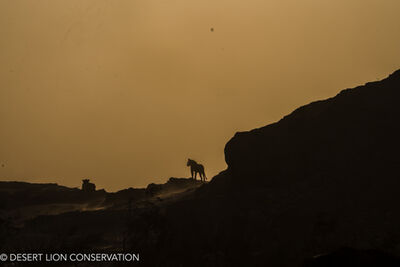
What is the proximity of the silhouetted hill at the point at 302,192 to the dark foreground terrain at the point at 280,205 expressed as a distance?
0.49 feet

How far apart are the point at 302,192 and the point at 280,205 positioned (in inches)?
163

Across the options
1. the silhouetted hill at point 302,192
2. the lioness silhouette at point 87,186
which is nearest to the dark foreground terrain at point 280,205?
the silhouetted hill at point 302,192

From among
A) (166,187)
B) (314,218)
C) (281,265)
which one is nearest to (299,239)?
(314,218)

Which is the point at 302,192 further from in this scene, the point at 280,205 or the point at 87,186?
the point at 87,186

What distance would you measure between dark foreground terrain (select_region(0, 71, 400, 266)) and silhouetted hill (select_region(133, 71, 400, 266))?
15cm

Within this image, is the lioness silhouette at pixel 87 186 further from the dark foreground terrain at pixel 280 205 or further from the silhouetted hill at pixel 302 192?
the silhouetted hill at pixel 302 192

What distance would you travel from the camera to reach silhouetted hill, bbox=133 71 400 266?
6631 centimetres

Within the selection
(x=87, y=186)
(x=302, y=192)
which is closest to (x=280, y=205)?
(x=302, y=192)

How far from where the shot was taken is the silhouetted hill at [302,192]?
66.3 meters

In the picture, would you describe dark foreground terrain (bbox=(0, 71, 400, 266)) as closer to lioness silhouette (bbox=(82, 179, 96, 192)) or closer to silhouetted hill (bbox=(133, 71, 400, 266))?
silhouetted hill (bbox=(133, 71, 400, 266))

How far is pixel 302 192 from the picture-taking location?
3056 inches

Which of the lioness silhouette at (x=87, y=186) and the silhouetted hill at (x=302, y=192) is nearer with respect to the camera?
the silhouetted hill at (x=302, y=192)

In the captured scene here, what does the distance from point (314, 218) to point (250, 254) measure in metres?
10.4

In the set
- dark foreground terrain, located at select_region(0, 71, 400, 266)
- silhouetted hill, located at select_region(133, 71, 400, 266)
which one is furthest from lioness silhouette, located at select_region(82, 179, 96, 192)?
silhouetted hill, located at select_region(133, 71, 400, 266)
